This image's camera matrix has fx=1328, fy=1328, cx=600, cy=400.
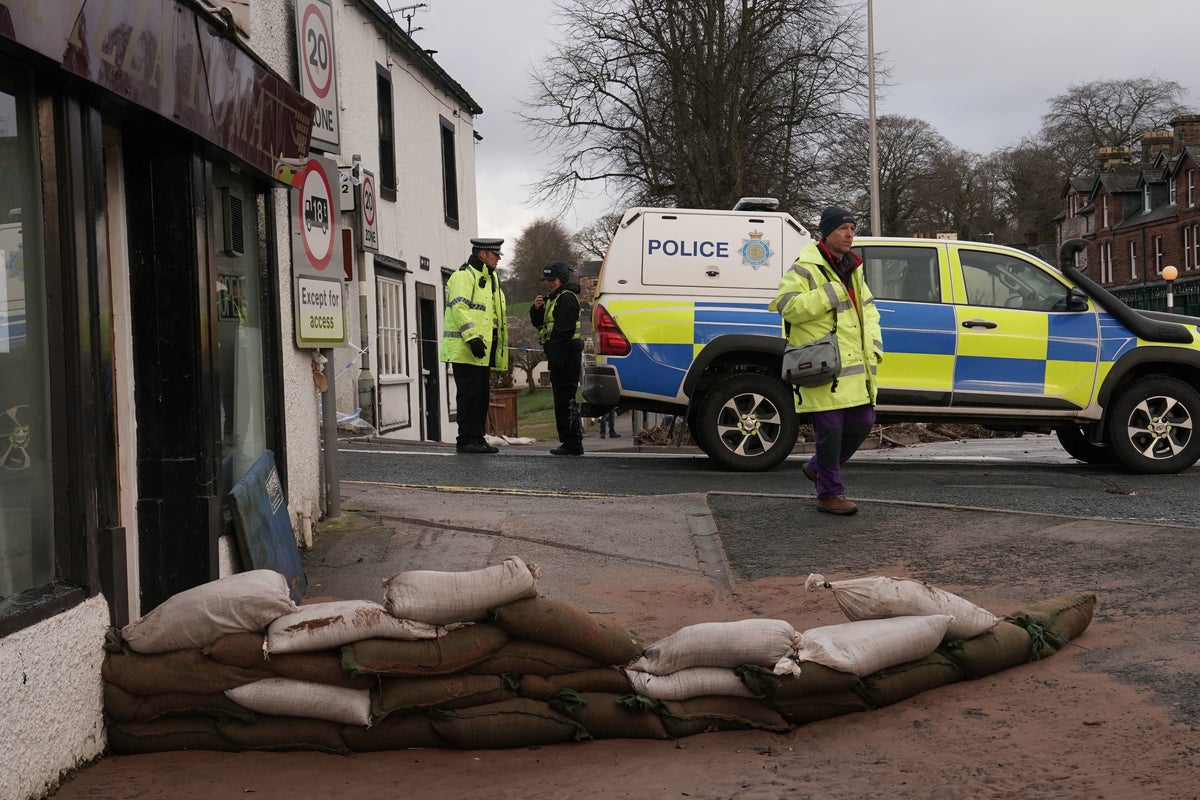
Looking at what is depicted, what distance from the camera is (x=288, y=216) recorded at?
23.8ft

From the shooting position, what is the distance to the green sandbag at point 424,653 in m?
4.29

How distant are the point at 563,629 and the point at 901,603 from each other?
4.12ft

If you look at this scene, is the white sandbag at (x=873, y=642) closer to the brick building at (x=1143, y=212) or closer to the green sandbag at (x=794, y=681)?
the green sandbag at (x=794, y=681)

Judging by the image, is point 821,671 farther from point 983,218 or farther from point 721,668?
point 983,218

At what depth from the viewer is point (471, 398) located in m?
13.0

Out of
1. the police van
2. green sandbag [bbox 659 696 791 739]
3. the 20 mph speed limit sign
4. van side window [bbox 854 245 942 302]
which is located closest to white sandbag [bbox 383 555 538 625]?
green sandbag [bbox 659 696 791 739]

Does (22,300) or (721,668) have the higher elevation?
(22,300)

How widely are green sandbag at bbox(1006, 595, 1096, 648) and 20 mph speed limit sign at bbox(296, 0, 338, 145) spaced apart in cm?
435

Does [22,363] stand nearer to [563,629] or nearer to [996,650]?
[563,629]

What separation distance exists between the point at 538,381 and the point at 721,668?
5408 centimetres

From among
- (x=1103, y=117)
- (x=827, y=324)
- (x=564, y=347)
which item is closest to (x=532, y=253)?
(x=1103, y=117)

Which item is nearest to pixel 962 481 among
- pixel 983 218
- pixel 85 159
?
pixel 85 159

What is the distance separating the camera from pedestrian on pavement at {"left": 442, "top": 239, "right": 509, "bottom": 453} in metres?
12.5

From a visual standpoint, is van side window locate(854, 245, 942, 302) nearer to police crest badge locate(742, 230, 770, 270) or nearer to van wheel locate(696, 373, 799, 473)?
police crest badge locate(742, 230, 770, 270)
